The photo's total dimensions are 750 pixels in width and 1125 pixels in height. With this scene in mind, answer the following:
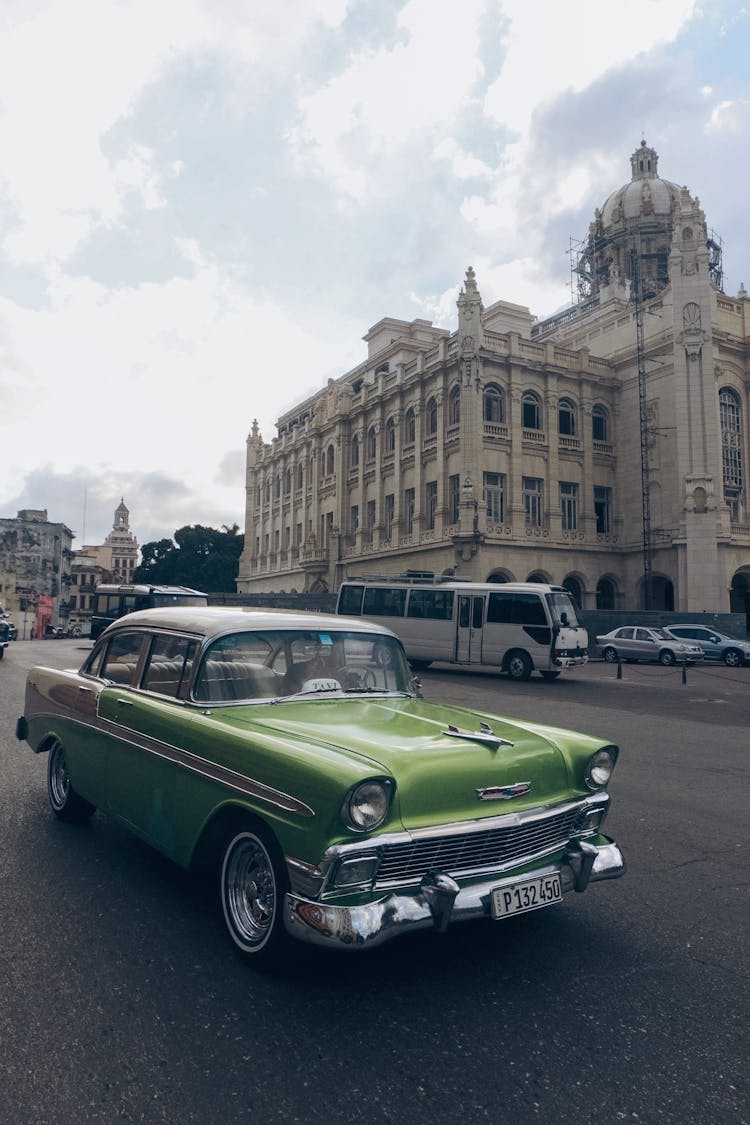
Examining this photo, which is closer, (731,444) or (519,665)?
(519,665)

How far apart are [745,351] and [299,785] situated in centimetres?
4121

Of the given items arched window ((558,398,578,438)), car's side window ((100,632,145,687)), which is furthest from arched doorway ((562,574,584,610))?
car's side window ((100,632,145,687))

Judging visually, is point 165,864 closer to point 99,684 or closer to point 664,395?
point 99,684

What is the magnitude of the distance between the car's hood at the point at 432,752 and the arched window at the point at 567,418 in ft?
121

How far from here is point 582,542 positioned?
37562mm

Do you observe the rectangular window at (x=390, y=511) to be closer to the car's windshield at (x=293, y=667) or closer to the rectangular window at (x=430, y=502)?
the rectangular window at (x=430, y=502)

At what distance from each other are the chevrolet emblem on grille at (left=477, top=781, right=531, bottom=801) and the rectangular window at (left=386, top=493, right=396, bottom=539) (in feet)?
126

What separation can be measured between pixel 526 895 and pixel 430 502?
36474mm

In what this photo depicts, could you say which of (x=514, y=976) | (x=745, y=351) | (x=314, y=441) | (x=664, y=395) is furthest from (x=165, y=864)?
(x=314, y=441)

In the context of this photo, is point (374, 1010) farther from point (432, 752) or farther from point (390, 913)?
point (432, 752)

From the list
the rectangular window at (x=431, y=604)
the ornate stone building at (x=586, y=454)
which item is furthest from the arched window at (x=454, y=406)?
the rectangular window at (x=431, y=604)

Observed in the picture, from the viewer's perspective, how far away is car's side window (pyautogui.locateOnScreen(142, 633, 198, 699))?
4.21 meters

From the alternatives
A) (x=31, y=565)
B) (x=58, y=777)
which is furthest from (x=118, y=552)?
(x=58, y=777)

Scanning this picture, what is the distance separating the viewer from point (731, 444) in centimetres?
3753
